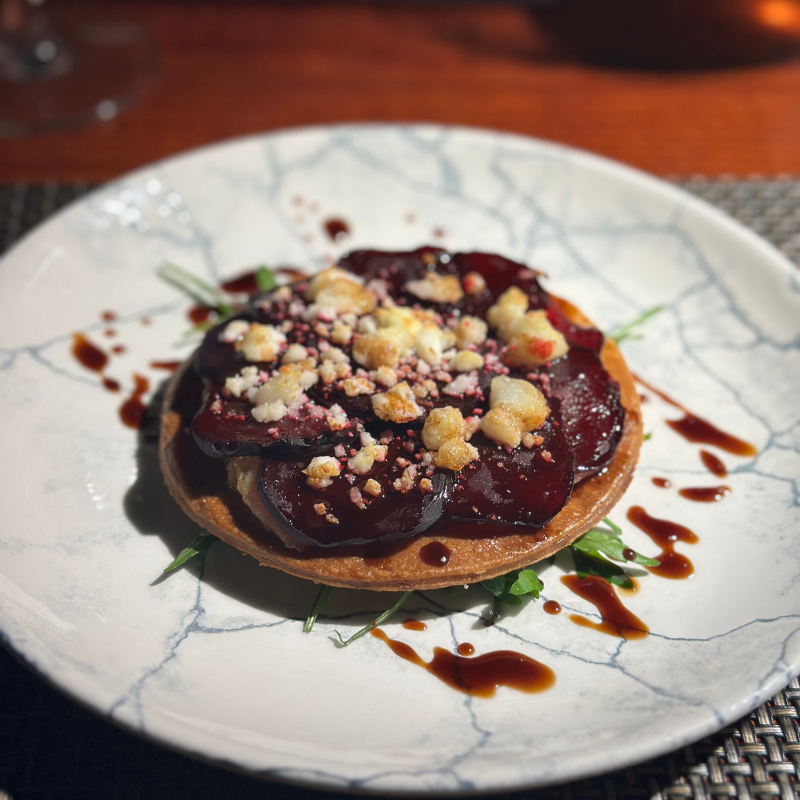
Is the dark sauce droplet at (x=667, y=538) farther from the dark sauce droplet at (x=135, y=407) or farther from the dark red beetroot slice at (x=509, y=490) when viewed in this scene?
the dark sauce droplet at (x=135, y=407)

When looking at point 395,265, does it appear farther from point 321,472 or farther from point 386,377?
point 321,472

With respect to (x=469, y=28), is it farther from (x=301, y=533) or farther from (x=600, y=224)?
(x=301, y=533)

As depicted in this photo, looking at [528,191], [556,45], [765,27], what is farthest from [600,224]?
[765,27]

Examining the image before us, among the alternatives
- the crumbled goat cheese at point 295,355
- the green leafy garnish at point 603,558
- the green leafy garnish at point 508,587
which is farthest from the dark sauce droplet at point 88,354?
the green leafy garnish at point 603,558

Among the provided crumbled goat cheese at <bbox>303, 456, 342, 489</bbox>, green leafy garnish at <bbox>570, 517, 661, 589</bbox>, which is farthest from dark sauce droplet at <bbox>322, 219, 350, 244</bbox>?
green leafy garnish at <bbox>570, 517, 661, 589</bbox>

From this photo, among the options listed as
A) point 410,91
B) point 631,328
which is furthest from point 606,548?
point 410,91

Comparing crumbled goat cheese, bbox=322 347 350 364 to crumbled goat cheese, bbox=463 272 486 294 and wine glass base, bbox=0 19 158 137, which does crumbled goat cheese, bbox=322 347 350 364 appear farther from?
wine glass base, bbox=0 19 158 137
